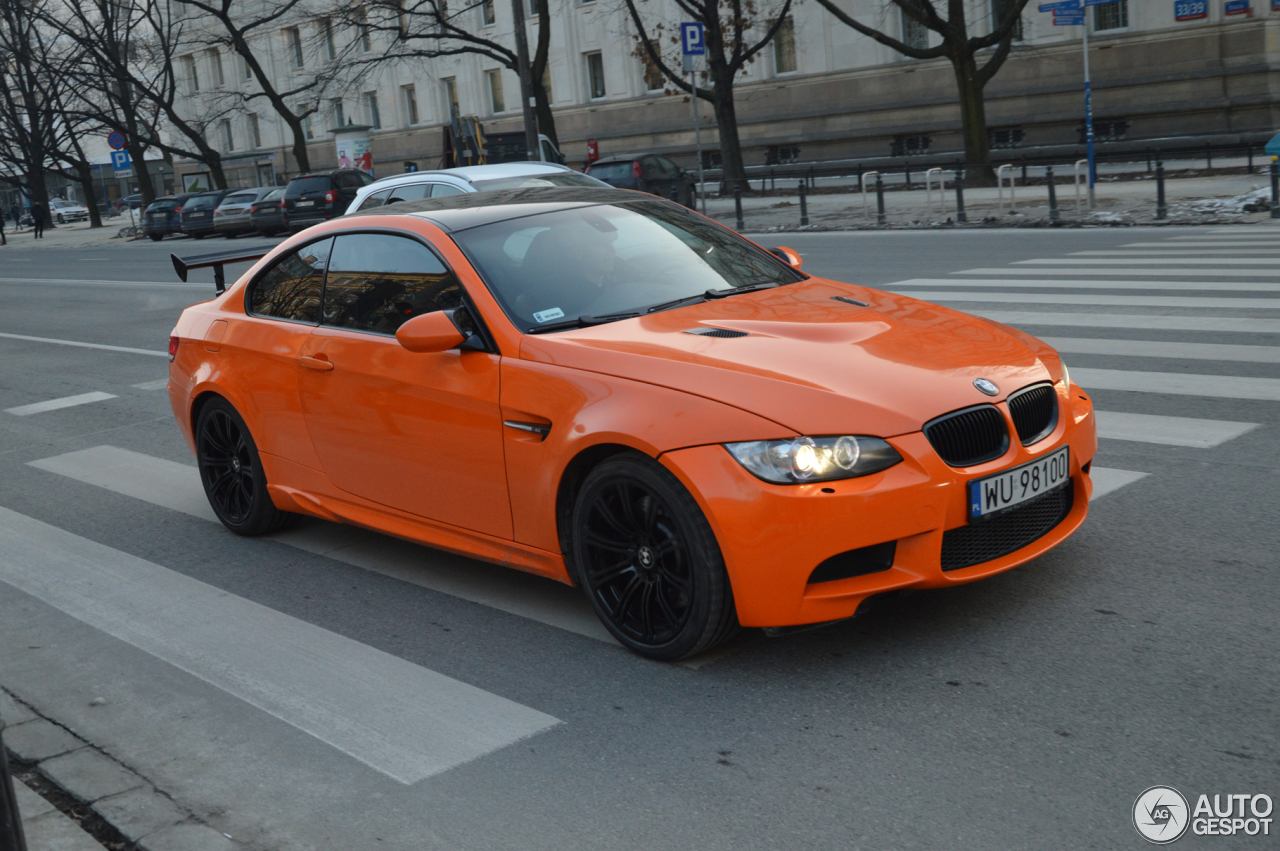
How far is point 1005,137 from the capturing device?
3897cm

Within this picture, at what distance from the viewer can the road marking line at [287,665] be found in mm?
3787

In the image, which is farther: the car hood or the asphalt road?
the car hood

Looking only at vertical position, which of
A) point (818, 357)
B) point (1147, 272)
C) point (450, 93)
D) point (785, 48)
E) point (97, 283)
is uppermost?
point (450, 93)

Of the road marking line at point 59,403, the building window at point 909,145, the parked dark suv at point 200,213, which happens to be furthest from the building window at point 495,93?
the road marking line at point 59,403

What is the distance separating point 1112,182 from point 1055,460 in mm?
25077

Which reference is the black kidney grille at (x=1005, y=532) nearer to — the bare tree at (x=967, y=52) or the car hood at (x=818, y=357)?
the car hood at (x=818, y=357)

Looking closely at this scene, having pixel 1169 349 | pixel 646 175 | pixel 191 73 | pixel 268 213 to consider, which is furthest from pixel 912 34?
pixel 191 73

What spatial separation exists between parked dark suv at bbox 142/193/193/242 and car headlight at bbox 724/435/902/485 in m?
44.3

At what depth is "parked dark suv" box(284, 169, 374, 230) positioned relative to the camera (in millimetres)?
34281

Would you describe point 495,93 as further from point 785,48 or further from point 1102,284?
point 1102,284

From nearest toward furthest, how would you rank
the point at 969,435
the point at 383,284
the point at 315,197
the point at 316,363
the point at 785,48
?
1. the point at 969,435
2. the point at 383,284
3. the point at 316,363
4. the point at 315,197
5. the point at 785,48

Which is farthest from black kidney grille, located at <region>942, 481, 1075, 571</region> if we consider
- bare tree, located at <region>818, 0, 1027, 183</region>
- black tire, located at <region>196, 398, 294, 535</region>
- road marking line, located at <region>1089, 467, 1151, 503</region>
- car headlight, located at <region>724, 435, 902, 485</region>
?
bare tree, located at <region>818, 0, 1027, 183</region>

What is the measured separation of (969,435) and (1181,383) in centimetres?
432

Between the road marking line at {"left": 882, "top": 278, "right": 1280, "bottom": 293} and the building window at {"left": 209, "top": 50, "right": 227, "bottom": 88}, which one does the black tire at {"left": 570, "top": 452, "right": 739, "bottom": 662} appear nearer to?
the road marking line at {"left": 882, "top": 278, "right": 1280, "bottom": 293}
